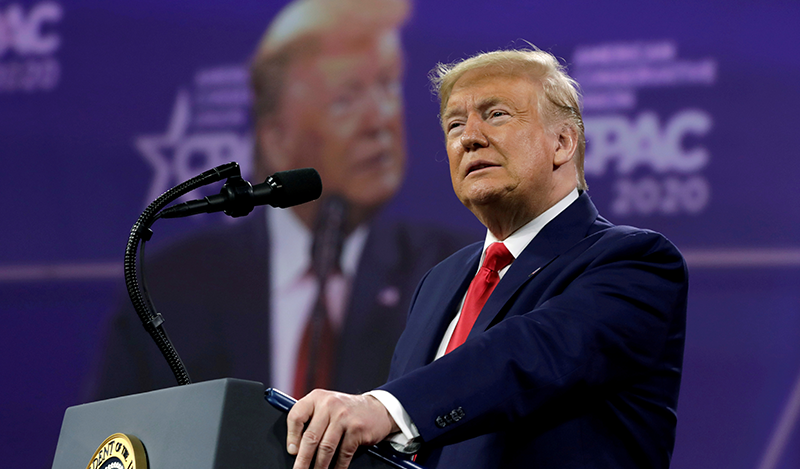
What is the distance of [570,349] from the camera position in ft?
4.07

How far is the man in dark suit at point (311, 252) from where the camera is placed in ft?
11.1

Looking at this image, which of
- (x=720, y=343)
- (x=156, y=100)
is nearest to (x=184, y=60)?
(x=156, y=100)

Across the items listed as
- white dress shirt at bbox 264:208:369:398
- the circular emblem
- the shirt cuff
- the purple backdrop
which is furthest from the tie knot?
white dress shirt at bbox 264:208:369:398

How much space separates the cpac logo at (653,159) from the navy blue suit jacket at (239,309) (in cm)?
73

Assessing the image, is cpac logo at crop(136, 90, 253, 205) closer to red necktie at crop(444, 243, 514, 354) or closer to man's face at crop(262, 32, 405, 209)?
man's face at crop(262, 32, 405, 209)

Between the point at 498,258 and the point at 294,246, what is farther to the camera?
the point at 294,246

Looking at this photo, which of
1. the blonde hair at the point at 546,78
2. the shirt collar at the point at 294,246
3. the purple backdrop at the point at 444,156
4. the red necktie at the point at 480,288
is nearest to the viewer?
the red necktie at the point at 480,288

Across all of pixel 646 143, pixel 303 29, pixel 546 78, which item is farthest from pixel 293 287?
pixel 546 78

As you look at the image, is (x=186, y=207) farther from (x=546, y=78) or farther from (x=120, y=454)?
(x=546, y=78)

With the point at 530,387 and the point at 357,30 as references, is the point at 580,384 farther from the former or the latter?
the point at 357,30

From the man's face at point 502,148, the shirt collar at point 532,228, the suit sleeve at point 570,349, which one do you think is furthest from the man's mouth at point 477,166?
the suit sleeve at point 570,349

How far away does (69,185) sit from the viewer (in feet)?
13.2

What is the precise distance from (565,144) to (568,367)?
84 centimetres

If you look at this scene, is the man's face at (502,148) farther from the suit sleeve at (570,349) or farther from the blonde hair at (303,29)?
the blonde hair at (303,29)
